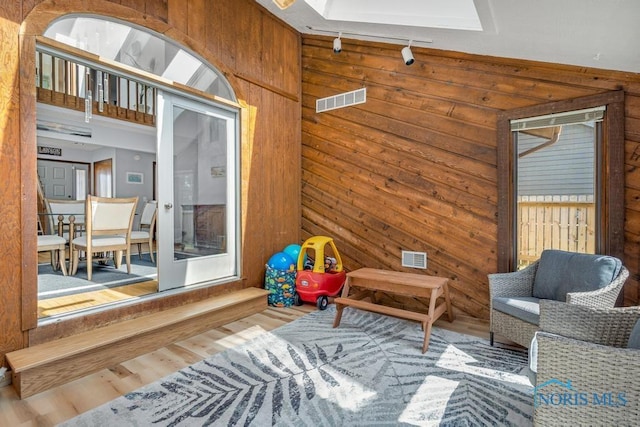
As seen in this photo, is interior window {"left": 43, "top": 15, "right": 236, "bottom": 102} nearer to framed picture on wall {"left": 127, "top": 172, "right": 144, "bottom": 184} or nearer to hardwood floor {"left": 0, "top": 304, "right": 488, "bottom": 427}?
hardwood floor {"left": 0, "top": 304, "right": 488, "bottom": 427}

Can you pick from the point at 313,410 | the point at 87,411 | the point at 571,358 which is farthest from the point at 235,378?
the point at 571,358

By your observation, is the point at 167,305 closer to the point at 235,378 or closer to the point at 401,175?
the point at 235,378

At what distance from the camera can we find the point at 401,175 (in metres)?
3.67

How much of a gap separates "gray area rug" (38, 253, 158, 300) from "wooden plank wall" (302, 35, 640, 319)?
93.1 inches

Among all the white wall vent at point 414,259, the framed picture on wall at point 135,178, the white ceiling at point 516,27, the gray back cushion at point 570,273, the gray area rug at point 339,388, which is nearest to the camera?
the gray area rug at point 339,388

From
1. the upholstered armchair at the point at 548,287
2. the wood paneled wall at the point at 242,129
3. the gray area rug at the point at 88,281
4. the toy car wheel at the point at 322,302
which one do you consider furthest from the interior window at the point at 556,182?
the gray area rug at the point at 88,281

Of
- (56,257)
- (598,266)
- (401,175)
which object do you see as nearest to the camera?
(598,266)

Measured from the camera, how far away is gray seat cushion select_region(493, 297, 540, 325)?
2.27m

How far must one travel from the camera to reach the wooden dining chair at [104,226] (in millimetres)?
3697

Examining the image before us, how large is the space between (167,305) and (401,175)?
2794 millimetres

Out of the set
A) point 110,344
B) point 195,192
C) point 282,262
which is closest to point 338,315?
point 282,262

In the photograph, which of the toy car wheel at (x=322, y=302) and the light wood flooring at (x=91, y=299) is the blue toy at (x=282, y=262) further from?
the light wood flooring at (x=91, y=299)

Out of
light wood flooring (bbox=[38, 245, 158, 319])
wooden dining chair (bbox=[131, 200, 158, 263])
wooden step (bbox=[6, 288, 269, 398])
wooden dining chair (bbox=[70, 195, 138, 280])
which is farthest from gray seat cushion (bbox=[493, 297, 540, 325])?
wooden dining chair (bbox=[131, 200, 158, 263])

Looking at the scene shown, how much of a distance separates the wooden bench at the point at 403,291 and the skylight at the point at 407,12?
219cm
